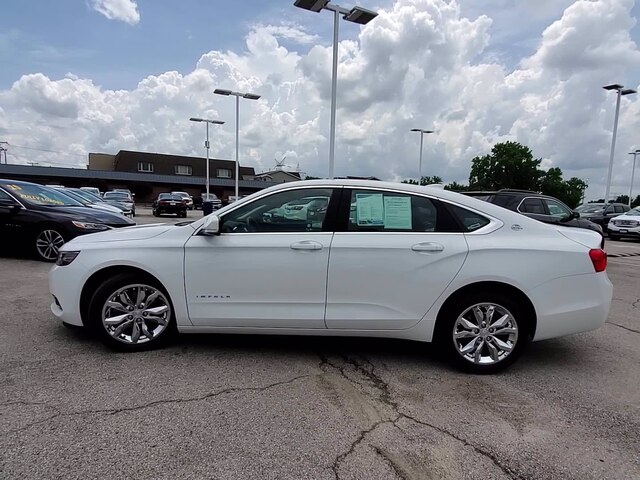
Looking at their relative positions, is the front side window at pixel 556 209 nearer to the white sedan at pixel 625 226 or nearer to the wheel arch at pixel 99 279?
the white sedan at pixel 625 226

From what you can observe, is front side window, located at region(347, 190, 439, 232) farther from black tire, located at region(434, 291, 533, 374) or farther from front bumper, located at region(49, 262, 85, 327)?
front bumper, located at region(49, 262, 85, 327)

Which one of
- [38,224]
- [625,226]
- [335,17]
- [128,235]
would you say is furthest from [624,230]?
[38,224]

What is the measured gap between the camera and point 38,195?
8820 millimetres

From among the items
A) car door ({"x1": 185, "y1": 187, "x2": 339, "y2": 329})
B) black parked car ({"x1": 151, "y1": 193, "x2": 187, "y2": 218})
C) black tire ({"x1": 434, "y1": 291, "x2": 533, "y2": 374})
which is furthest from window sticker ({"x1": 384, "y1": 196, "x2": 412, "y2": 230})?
black parked car ({"x1": 151, "y1": 193, "x2": 187, "y2": 218})

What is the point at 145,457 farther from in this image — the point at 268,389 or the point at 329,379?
the point at 329,379

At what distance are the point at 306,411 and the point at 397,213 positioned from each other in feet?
5.85

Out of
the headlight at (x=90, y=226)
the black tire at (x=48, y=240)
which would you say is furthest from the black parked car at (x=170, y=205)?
the headlight at (x=90, y=226)

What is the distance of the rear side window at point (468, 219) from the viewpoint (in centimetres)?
371

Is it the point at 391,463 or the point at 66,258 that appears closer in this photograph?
the point at 391,463

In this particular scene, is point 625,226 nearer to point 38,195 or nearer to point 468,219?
point 468,219

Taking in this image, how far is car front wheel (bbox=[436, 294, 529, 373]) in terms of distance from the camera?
359 centimetres

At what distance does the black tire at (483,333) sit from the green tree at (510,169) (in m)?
64.9

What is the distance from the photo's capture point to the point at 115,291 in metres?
3.82

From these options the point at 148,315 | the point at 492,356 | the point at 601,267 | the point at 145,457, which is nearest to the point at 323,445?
the point at 145,457
